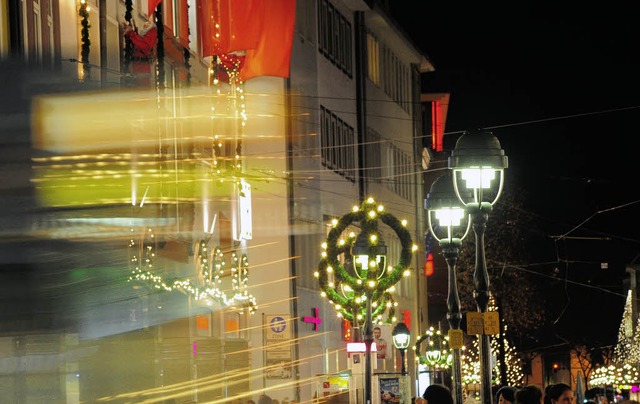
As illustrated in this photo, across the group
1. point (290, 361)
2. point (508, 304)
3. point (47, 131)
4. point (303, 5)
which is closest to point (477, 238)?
point (47, 131)

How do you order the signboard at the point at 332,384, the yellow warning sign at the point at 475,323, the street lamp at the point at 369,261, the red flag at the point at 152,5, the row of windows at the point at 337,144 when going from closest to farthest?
the yellow warning sign at the point at 475,323 < the street lamp at the point at 369,261 < the red flag at the point at 152,5 < the signboard at the point at 332,384 < the row of windows at the point at 337,144

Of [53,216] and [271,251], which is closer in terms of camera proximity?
→ [53,216]

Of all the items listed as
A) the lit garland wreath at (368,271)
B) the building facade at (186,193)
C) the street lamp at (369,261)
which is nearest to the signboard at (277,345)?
the building facade at (186,193)

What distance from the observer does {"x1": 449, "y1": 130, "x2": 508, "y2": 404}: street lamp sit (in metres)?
16.9

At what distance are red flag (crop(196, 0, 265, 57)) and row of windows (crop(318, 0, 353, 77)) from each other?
18842 millimetres

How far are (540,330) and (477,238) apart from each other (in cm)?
6914

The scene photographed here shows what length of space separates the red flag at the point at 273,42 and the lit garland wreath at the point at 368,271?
3.66 metres

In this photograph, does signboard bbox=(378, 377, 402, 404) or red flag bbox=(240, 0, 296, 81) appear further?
red flag bbox=(240, 0, 296, 81)

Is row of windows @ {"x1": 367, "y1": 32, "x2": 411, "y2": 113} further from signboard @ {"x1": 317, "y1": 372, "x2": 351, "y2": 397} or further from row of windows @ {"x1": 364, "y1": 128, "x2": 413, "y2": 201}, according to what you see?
signboard @ {"x1": 317, "y1": 372, "x2": 351, "y2": 397}

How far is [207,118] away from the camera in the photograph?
34781 millimetres

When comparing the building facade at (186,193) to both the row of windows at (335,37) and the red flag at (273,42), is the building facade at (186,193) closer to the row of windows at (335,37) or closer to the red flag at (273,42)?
the row of windows at (335,37)

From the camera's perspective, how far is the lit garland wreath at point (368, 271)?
2642 cm

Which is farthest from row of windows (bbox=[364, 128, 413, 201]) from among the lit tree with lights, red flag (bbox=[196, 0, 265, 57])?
red flag (bbox=[196, 0, 265, 57])

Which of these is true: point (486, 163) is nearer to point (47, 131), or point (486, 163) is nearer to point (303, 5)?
point (47, 131)
